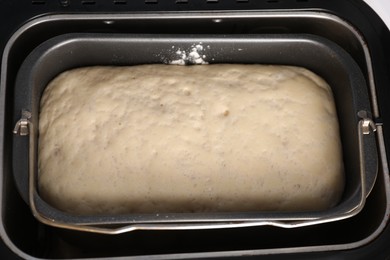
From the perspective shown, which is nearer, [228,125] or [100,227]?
[100,227]

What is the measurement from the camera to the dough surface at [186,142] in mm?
1032

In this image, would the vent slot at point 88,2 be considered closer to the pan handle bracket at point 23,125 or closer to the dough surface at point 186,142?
the dough surface at point 186,142

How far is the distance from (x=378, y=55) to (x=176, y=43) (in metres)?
0.42

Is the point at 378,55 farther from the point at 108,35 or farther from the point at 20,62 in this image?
the point at 20,62

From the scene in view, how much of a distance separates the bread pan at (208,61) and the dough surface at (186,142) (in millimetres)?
35

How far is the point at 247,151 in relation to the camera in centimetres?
106

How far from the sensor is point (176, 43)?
1130 millimetres

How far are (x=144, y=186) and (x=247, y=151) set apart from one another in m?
0.21

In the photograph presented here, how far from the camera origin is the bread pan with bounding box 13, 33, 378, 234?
3.14ft

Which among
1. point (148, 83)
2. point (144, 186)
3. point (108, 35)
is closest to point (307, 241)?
point (144, 186)

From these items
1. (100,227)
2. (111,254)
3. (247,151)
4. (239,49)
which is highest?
(239,49)

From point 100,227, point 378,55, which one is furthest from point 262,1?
point 100,227

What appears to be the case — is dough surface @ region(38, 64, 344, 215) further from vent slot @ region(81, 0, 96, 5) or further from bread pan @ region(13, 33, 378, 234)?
vent slot @ region(81, 0, 96, 5)

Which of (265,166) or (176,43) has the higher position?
(176,43)
